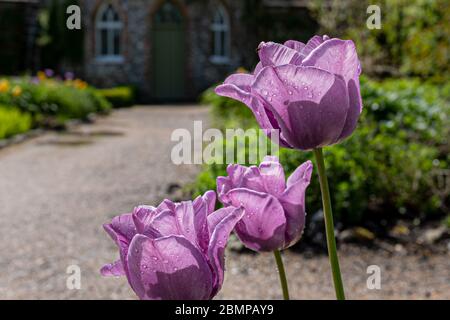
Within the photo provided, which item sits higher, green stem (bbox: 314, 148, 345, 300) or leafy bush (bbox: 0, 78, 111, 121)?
green stem (bbox: 314, 148, 345, 300)

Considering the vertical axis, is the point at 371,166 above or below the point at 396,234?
above

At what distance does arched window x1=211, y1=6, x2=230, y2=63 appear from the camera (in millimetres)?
23219

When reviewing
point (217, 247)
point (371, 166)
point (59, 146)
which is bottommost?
point (59, 146)

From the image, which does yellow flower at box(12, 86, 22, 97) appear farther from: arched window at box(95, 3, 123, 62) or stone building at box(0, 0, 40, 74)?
stone building at box(0, 0, 40, 74)

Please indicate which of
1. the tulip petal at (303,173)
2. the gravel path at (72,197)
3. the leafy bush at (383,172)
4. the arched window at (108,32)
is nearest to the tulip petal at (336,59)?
the tulip petal at (303,173)

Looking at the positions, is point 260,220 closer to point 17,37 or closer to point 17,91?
point 17,91

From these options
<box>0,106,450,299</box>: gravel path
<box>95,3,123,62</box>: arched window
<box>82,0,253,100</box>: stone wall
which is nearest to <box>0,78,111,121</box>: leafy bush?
<box>0,106,450,299</box>: gravel path

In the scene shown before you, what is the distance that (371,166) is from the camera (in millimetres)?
5473

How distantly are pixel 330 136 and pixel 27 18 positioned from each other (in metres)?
24.2

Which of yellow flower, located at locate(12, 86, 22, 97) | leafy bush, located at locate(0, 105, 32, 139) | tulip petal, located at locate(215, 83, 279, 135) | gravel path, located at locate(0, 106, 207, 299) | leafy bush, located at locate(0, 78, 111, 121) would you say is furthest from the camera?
leafy bush, located at locate(0, 78, 111, 121)

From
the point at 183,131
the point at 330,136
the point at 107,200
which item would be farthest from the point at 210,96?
the point at 330,136

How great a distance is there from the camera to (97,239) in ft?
18.0

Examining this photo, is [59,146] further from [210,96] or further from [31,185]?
[31,185]

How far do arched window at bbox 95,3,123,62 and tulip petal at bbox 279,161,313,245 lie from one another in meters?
22.2
